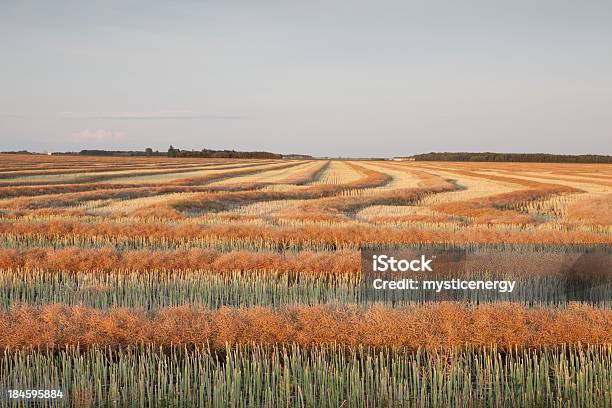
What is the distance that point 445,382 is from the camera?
6.09 meters

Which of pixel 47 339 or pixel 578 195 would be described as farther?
pixel 578 195

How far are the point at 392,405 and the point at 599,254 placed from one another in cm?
1033

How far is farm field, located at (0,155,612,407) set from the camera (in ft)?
19.9

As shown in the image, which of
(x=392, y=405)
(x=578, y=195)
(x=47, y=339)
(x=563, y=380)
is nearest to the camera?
(x=392, y=405)

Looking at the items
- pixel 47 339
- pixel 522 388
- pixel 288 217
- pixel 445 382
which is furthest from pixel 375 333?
pixel 288 217

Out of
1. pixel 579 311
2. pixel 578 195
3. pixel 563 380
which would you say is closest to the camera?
pixel 563 380

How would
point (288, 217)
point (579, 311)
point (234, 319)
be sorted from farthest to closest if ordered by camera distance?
point (288, 217) < point (579, 311) < point (234, 319)

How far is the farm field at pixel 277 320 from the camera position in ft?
19.9

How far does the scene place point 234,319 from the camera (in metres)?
7.70

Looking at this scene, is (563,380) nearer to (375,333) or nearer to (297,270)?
(375,333)

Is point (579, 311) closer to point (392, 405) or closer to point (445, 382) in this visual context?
point (445, 382)

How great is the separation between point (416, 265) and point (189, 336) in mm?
6633

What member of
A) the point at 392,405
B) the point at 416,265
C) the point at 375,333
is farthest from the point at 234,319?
the point at 416,265

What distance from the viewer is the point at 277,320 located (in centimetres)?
767
